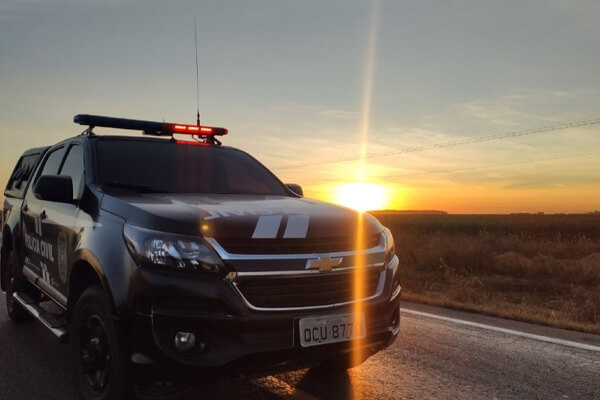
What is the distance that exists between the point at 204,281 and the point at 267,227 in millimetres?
466

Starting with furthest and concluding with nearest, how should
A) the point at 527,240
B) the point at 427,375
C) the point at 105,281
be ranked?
the point at 527,240 < the point at 427,375 < the point at 105,281

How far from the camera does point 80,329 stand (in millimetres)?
3383

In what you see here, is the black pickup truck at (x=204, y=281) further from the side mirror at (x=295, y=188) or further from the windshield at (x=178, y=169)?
the side mirror at (x=295, y=188)

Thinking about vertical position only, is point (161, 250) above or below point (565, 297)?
above

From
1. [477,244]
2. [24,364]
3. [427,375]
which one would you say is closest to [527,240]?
[477,244]

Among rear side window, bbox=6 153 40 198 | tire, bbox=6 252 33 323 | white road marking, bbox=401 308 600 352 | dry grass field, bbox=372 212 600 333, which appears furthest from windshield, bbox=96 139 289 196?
dry grass field, bbox=372 212 600 333

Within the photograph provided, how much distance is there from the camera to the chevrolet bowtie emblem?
2.99 m

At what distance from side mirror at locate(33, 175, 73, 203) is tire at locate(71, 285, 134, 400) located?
2.54 ft

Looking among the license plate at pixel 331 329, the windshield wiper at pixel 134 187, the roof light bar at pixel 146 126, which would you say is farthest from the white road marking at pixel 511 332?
the windshield wiper at pixel 134 187

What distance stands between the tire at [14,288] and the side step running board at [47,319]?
306 mm

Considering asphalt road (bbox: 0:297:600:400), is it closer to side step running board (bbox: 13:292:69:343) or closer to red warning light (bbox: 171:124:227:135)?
side step running board (bbox: 13:292:69:343)

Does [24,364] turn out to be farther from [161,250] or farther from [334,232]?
[334,232]

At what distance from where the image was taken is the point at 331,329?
3029 mm

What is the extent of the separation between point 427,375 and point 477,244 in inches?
649
